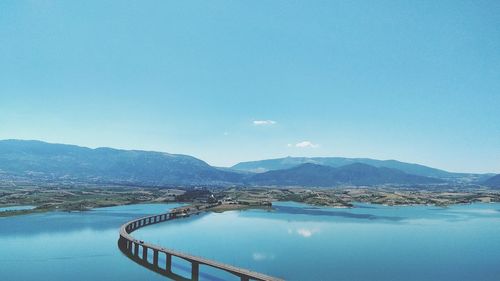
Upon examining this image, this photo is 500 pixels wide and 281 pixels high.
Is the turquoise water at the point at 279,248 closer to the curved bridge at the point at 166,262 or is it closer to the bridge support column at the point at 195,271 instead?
the curved bridge at the point at 166,262

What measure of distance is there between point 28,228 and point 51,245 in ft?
102

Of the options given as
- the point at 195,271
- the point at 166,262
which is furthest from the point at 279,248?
the point at 195,271

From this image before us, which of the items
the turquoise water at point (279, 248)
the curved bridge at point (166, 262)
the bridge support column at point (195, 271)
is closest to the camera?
the curved bridge at point (166, 262)

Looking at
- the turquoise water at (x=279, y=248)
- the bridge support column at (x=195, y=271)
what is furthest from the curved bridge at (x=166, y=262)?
the turquoise water at (x=279, y=248)

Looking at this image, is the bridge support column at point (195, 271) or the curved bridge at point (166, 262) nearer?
the curved bridge at point (166, 262)

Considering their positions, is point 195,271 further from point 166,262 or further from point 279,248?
point 279,248

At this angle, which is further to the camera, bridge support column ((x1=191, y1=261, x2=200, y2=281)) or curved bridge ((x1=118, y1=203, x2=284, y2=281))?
bridge support column ((x1=191, y1=261, x2=200, y2=281))

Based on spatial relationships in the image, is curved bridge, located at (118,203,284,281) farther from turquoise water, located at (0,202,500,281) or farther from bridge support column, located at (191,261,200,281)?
turquoise water, located at (0,202,500,281)

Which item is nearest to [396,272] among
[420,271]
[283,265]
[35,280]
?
[420,271]

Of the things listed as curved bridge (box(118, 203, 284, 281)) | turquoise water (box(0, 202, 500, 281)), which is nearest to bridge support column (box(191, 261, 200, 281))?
curved bridge (box(118, 203, 284, 281))

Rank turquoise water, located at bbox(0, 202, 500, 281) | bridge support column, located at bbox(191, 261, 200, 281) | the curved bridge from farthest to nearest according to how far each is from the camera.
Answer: turquoise water, located at bbox(0, 202, 500, 281), bridge support column, located at bbox(191, 261, 200, 281), the curved bridge

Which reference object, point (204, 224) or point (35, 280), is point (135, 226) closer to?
point (204, 224)

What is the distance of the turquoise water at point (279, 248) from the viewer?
6638 cm

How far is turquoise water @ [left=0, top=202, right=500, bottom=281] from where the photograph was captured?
66375 millimetres
